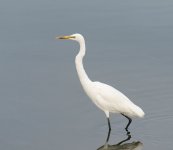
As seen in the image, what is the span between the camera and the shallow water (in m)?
9.20

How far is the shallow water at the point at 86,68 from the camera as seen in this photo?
9.20 m

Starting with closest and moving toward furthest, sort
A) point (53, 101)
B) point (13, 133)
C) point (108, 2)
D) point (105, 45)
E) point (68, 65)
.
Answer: point (13, 133) → point (53, 101) → point (68, 65) → point (105, 45) → point (108, 2)

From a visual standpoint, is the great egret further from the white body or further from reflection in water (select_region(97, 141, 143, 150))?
reflection in water (select_region(97, 141, 143, 150))

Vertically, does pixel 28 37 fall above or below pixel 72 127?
above

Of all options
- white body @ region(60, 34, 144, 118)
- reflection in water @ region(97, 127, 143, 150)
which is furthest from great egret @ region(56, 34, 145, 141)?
reflection in water @ region(97, 127, 143, 150)

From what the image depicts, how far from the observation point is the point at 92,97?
953cm

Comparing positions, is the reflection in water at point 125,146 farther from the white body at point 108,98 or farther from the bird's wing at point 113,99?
the bird's wing at point 113,99

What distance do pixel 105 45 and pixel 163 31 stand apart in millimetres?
1215

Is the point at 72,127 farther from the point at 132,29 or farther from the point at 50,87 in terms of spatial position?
the point at 132,29

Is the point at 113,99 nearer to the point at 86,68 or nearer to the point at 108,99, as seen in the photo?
the point at 108,99

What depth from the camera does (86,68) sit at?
11.3m

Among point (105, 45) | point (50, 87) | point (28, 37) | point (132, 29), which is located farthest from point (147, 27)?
point (50, 87)

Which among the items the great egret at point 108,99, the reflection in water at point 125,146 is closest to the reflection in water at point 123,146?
the reflection in water at point 125,146

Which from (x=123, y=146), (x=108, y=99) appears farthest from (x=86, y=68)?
(x=123, y=146)
